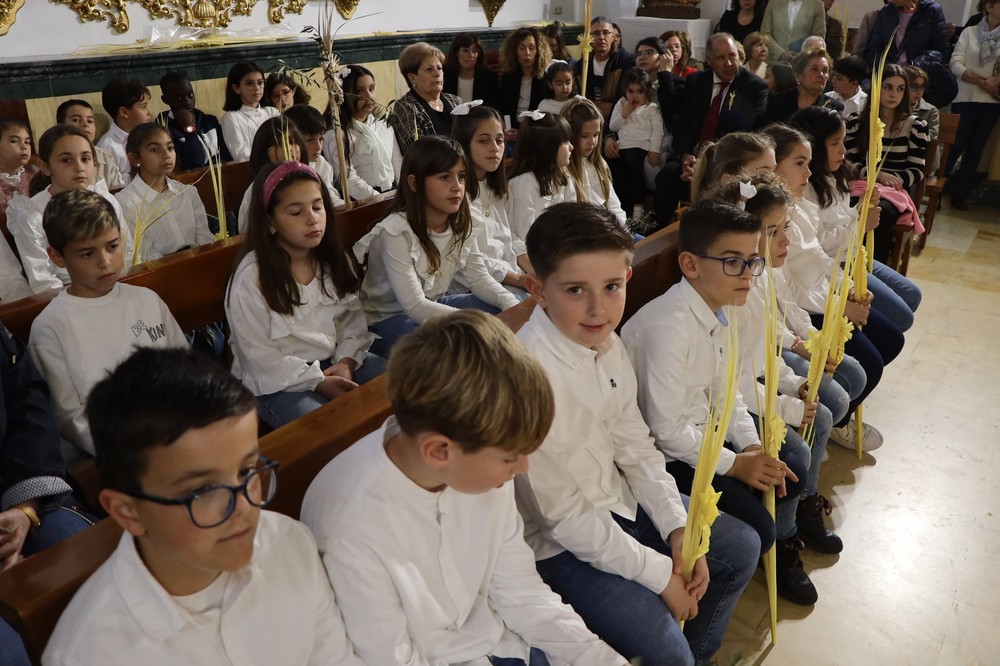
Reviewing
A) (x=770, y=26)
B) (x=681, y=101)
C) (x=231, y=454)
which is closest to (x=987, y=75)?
(x=770, y=26)

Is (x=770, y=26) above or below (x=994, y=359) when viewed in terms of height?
above

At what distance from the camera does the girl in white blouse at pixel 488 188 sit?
314cm

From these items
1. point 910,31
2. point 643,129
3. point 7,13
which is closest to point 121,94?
point 7,13

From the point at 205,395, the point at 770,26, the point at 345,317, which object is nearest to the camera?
the point at 205,395

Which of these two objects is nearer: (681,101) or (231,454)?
(231,454)

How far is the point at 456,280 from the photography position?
3.07 m

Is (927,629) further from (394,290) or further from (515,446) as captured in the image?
(394,290)

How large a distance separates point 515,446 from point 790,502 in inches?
50.0

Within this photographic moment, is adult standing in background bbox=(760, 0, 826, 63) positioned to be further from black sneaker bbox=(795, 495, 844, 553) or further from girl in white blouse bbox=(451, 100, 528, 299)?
black sneaker bbox=(795, 495, 844, 553)

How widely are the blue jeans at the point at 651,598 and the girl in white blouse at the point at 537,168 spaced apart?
6.23 feet

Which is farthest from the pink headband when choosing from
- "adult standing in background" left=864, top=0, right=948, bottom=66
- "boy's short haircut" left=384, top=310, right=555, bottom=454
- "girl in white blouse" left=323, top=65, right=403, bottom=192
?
"adult standing in background" left=864, top=0, right=948, bottom=66

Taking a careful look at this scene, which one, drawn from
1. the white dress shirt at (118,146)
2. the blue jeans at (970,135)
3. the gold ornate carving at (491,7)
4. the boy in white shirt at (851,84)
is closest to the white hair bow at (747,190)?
the boy in white shirt at (851,84)

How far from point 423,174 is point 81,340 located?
118 centimetres

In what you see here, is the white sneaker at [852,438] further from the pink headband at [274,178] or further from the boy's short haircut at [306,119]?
the boy's short haircut at [306,119]
